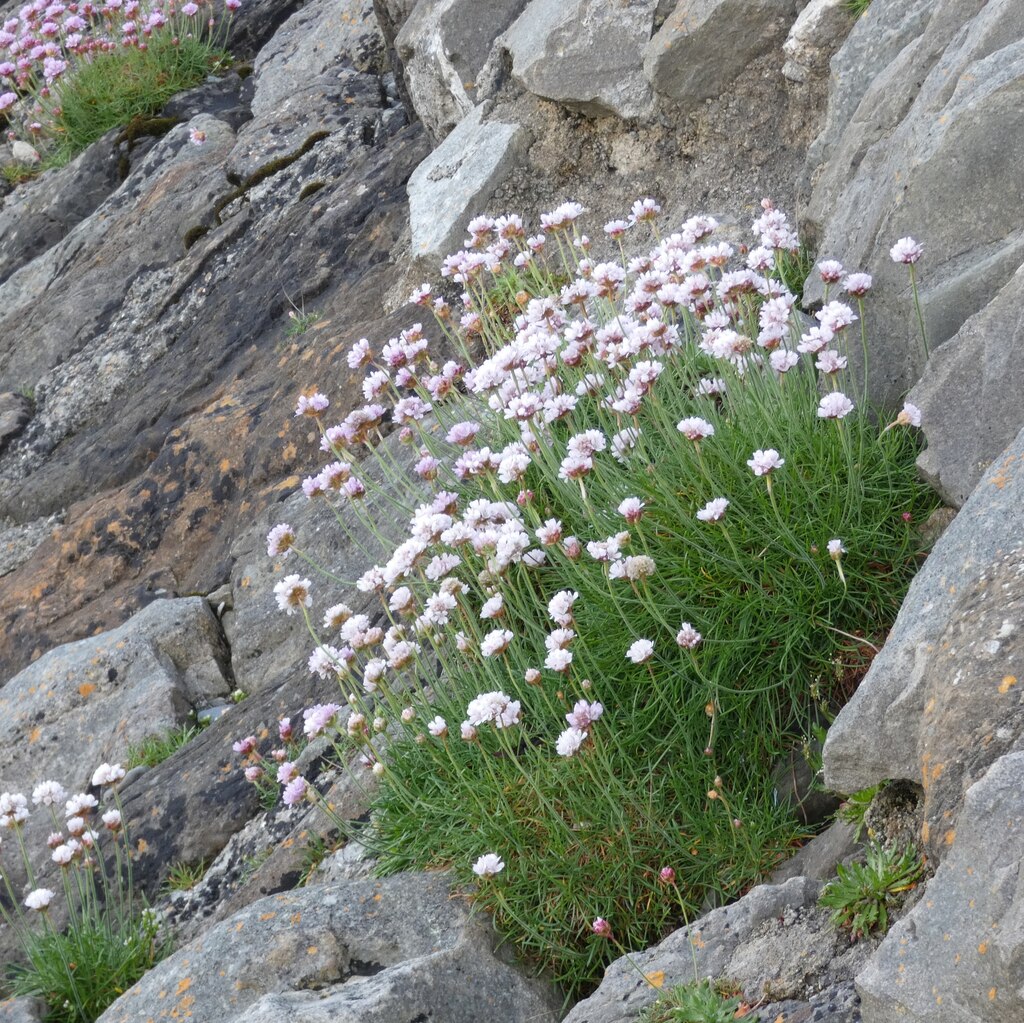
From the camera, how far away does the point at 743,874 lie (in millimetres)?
3623

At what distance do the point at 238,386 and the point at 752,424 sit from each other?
4677 mm

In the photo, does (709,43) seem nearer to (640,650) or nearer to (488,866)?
(640,650)

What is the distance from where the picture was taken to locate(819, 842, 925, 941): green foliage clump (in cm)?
259

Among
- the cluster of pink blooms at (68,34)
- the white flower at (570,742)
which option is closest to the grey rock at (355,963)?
the white flower at (570,742)

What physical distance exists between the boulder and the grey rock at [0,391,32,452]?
8199mm

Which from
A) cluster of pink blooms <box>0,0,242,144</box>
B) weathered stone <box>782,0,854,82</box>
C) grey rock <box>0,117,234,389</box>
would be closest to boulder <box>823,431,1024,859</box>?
weathered stone <box>782,0,854,82</box>

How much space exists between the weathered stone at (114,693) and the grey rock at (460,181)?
8.56 ft

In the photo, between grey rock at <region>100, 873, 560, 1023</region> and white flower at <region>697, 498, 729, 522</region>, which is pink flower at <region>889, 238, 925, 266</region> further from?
grey rock at <region>100, 873, 560, 1023</region>

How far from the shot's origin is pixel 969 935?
80.5 inches

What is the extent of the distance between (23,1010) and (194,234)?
6.64 metres

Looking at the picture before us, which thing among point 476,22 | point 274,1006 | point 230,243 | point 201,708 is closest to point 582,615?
point 274,1006

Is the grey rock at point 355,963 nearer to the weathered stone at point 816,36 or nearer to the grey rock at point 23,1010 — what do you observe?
the grey rock at point 23,1010

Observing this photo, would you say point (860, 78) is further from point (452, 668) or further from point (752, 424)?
point (452, 668)

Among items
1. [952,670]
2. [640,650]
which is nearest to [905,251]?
[640,650]
